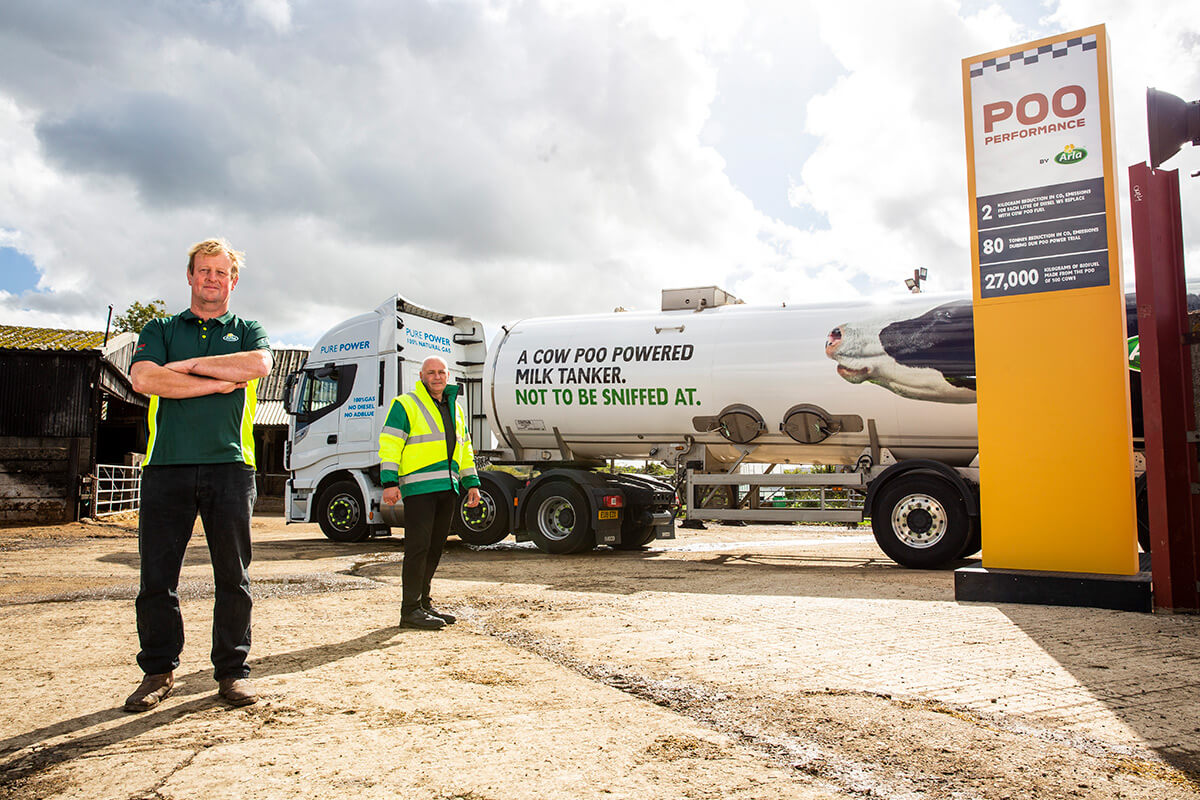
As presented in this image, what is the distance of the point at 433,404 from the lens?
6137 mm

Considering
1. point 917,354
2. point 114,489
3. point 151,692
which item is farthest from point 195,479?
point 114,489

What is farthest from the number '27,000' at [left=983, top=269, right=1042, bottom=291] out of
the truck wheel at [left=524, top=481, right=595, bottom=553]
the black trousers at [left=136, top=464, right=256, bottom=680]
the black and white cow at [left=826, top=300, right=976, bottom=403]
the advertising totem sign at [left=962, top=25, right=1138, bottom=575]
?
the truck wheel at [left=524, top=481, right=595, bottom=553]

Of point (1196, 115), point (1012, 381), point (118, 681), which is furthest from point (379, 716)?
point (1196, 115)

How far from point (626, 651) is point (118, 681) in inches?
101

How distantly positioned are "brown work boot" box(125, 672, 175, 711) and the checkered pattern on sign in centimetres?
715

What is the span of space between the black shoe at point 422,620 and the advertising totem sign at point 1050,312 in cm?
431

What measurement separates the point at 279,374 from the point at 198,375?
33200 millimetres

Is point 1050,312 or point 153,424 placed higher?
point 1050,312

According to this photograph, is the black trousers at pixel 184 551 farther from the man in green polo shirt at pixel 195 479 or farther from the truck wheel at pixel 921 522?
the truck wheel at pixel 921 522

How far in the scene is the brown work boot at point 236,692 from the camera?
376 centimetres

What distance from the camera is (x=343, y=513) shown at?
44.7 ft

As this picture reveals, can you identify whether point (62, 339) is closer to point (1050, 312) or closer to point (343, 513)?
point (343, 513)

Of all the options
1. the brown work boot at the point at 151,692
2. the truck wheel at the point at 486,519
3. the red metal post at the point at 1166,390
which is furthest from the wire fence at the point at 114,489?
the red metal post at the point at 1166,390

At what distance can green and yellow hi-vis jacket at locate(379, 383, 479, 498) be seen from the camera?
A: 5973mm
